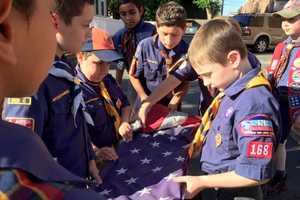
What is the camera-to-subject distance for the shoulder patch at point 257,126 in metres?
1.88

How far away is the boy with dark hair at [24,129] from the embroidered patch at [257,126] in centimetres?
127

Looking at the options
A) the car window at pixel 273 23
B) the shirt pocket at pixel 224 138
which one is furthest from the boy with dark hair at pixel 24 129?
the car window at pixel 273 23

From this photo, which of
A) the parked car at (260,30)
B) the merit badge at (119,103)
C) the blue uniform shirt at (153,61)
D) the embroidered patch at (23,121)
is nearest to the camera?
the embroidered patch at (23,121)

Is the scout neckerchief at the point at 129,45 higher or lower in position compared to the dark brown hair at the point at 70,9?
lower

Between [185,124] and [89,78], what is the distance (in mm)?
798

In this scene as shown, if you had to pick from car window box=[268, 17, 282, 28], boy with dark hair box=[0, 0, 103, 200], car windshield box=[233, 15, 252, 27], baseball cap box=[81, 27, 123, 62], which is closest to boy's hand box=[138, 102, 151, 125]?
baseball cap box=[81, 27, 123, 62]

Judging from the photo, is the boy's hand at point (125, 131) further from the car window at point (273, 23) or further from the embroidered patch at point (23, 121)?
the car window at point (273, 23)


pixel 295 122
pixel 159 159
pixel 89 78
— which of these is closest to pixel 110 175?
pixel 159 159

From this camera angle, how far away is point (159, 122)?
303 centimetres

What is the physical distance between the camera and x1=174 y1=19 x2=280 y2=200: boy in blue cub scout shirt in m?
1.90

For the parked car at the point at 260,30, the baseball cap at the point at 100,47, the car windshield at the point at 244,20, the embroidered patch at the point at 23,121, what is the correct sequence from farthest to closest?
1. the car windshield at the point at 244,20
2. the parked car at the point at 260,30
3. the baseball cap at the point at 100,47
4. the embroidered patch at the point at 23,121

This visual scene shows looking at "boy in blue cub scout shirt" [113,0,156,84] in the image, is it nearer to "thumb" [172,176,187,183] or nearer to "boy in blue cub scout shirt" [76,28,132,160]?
"boy in blue cub scout shirt" [76,28,132,160]

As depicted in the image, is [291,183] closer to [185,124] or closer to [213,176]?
[185,124]

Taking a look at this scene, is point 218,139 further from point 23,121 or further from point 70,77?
point 23,121
